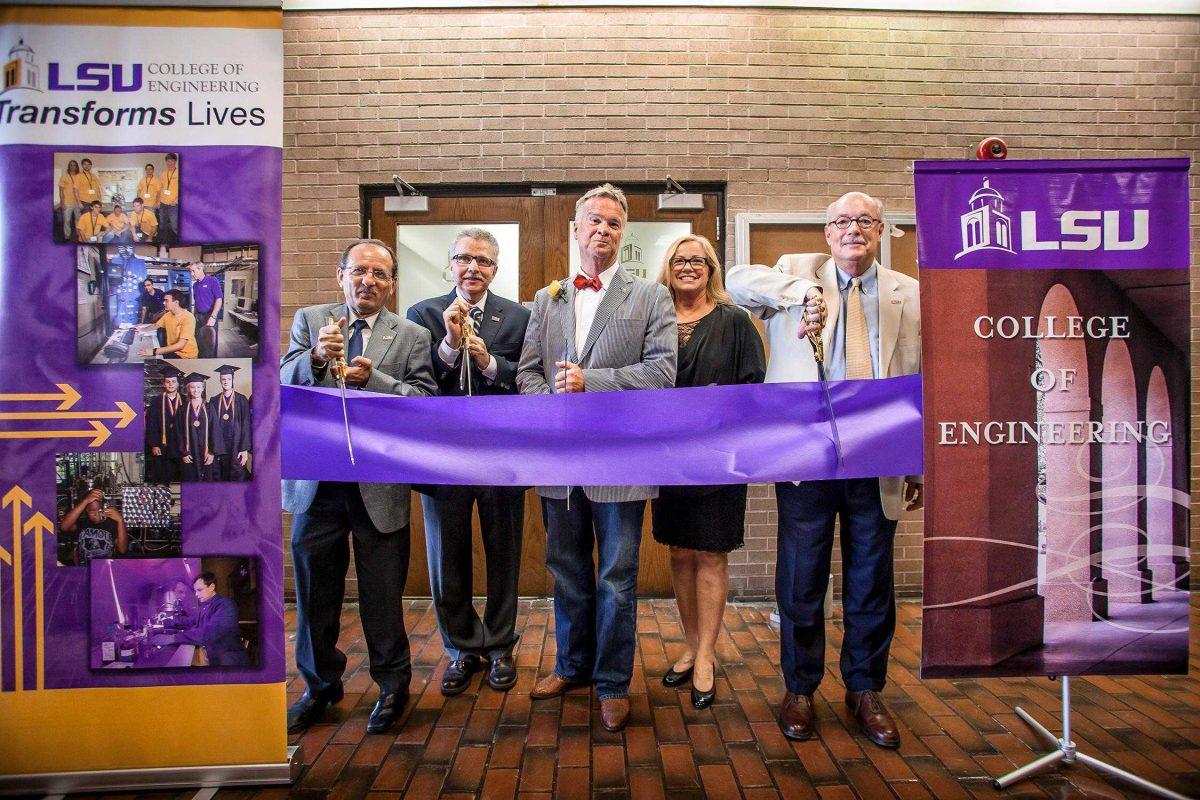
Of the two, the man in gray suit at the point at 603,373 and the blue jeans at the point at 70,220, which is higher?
the blue jeans at the point at 70,220

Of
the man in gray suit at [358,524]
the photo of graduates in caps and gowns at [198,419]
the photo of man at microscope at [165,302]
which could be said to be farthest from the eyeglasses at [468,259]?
the photo of graduates in caps and gowns at [198,419]

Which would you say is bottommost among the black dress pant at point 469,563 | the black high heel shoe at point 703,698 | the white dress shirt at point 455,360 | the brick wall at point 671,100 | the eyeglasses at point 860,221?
the black high heel shoe at point 703,698

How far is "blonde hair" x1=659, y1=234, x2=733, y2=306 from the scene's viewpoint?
2.64m

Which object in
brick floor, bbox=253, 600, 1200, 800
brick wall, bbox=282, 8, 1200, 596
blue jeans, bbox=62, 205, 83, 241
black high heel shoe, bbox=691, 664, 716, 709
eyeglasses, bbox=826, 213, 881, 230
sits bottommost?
brick floor, bbox=253, 600, 1200, 800

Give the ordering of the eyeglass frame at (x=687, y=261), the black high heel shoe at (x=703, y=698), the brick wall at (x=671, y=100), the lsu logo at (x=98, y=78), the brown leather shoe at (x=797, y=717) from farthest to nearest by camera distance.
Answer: the brick wall at (x=671, y=100), the eyeglass frame at (x=687, y=261), the black high heel shoe at (x=703, y=698), the brown leather shoe at (x=797, y=717), the lsu logo at (x=98, y=78)

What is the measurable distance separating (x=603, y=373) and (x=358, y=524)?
105 centimetres

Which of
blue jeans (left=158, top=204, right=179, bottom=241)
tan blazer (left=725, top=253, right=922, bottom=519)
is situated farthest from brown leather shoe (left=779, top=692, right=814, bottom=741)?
blue jeans (left=158, top=204, right=179, bottom=241)

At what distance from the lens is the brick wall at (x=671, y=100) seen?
3691mm

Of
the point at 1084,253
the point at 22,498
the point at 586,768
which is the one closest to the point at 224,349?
the point at 22,498

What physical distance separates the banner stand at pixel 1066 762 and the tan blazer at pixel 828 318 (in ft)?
2.64

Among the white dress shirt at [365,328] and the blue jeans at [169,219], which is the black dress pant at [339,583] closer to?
the white dress shirt at [365,328]

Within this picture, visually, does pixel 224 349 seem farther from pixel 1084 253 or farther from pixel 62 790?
pixel 1084 253

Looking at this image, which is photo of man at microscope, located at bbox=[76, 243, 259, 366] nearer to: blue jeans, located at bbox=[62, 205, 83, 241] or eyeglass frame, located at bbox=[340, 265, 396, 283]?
blue jeans, located at bbox=[62, 205, 83, 241]

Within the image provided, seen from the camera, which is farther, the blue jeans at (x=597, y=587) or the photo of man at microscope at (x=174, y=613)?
the blue jeans at (x=597, y=587)
